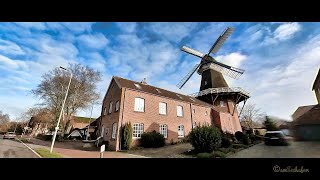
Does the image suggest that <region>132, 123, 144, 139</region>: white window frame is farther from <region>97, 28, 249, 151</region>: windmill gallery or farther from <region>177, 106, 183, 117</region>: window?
<region>177, 106, 183, 117</region>: window

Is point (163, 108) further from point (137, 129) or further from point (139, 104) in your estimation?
point (137, 129)

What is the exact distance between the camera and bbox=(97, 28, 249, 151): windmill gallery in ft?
45.0

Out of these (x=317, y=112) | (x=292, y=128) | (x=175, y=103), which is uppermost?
(x=175, y=103)

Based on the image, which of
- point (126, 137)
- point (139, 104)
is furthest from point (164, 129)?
point (126, 137)

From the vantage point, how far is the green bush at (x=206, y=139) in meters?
9.20

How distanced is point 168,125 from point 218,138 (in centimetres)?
682

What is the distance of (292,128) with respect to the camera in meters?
8.17

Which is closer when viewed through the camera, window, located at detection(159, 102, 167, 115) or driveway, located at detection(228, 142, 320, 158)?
driveway, located at detection(228, 142, 320, 158)

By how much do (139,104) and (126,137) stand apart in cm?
313

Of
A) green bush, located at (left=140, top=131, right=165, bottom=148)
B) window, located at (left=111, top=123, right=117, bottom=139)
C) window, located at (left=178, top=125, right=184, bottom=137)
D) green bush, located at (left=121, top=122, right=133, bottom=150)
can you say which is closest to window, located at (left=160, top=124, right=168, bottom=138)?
window, located at (left=178, top=125, right=184, bottom=137)

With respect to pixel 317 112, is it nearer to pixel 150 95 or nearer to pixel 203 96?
pixel 150 95

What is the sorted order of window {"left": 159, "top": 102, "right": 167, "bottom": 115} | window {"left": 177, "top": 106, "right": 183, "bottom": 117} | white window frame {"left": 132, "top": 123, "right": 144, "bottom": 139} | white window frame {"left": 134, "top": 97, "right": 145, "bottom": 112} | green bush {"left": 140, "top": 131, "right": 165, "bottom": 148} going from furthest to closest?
window {"left": 177, "top": 106, "right": 183, "bottom": 117} < window {"left": 159, "top": 102, "right": 167, "bottom": 115} < white window frame {"left": 134, "top": 97, "right": 145, "bottom": 112} < white window frame {"left": 132, "top": 123, "right": 144, "bottom": 139} < green bush {"left": 140, "top": 131, "right": 165, "bottom": 148}

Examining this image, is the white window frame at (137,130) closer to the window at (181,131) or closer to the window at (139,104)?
the window at (139,104)
